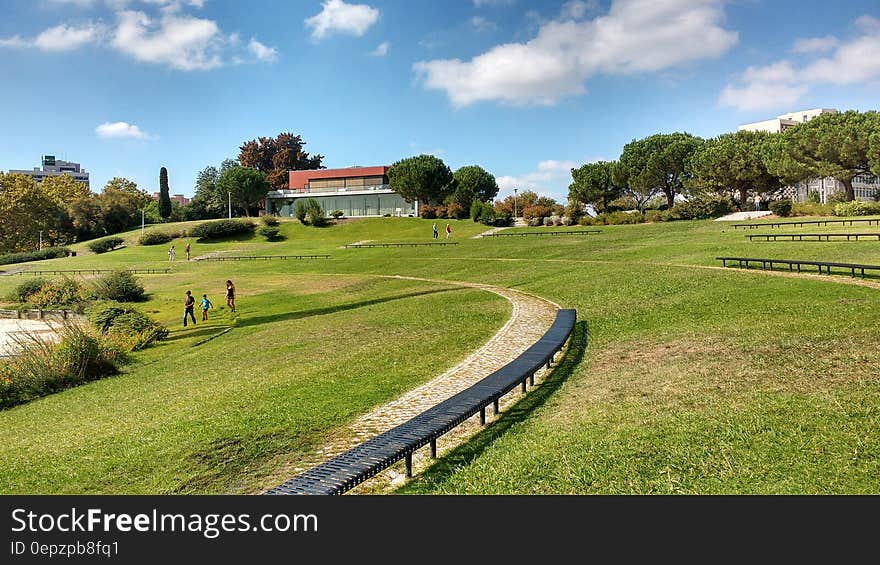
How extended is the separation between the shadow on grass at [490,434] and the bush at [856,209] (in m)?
43.3

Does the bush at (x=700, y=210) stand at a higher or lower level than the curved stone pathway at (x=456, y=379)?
higher

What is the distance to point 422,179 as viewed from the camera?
292 ft

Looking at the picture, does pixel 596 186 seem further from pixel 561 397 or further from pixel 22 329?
pixel 561 397

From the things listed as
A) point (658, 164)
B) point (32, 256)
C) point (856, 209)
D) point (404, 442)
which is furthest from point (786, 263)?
point (32, 256)

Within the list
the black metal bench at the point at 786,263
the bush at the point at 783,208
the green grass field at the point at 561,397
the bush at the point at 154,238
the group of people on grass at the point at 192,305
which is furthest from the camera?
the bush at the point at 154,238

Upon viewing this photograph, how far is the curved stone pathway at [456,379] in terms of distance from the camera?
29.4 feet

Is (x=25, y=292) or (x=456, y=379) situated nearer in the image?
(x=456, y=379)

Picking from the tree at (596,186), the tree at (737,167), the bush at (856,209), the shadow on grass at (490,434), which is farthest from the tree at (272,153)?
the shadow on grass at (490,434)

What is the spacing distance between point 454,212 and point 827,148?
139 ft

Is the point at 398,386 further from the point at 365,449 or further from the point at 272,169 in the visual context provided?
the point at 272,169

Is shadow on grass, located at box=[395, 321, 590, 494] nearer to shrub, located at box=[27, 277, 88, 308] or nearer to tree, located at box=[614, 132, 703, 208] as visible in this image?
shrub, located at box=[27, 277, 88, 308]

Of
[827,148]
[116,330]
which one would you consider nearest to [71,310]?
[116,330]

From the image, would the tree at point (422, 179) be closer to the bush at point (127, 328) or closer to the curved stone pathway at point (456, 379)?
the bush at point (127, 328)

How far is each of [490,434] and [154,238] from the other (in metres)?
77.7
